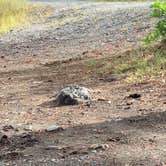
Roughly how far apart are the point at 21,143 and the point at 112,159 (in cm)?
111

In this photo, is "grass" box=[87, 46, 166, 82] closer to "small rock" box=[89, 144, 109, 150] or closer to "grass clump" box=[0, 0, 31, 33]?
"small rock" box=[89, 144, 109, 150]

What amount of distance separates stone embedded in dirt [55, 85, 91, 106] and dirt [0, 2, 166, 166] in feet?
0.34

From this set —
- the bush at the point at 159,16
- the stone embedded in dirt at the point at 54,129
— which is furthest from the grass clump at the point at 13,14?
the stone embedded in dirt at the point at 54,129

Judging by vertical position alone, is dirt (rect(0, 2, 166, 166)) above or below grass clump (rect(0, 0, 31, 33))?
above

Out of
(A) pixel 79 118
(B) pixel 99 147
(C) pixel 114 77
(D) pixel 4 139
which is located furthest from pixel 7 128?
(C) pixel 114 77

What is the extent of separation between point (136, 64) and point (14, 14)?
17.6 m

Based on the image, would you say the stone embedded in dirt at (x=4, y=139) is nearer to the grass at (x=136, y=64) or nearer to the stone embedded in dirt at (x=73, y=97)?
the stone embedded in dirt at (x=73, y=97)

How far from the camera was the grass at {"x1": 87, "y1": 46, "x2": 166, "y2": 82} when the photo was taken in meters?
8.98

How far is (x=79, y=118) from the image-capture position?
275 inches

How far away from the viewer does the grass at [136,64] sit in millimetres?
8977

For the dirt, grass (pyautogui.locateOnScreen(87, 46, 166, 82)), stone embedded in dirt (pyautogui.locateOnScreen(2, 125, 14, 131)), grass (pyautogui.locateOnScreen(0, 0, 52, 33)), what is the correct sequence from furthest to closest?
grass (pyautogui.locateOnScreen(0, 0, 52, 33))
grass (pyautogui.locateOnScreen(87, 46, 166, 82))
stone embedded in dirt (pyautogui.locateOnScreen(2, 125, 14, 131))
the dirt

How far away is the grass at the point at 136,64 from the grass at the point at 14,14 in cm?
1149

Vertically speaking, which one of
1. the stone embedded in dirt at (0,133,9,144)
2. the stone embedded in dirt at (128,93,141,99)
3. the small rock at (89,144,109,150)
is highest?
the small rock at (89,144,109,150)

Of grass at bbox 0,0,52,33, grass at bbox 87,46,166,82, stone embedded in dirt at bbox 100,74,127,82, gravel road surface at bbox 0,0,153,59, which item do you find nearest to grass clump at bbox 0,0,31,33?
grass at bbox 0,0,52,33
